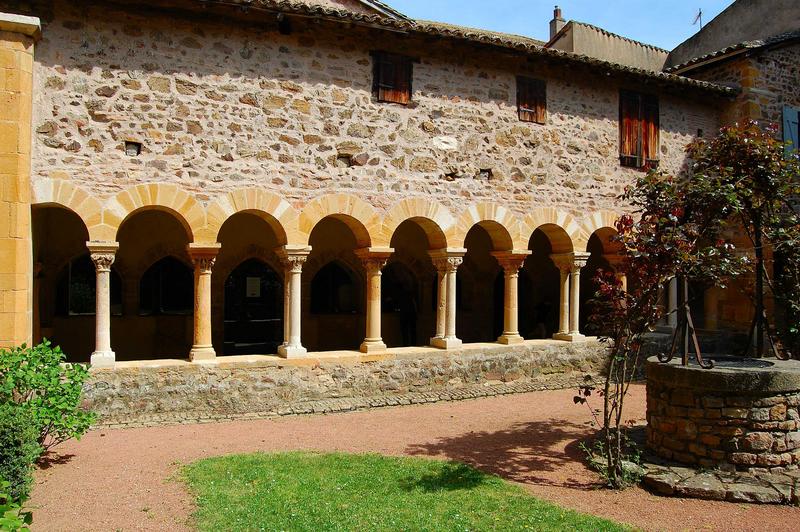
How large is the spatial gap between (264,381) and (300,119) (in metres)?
4.09

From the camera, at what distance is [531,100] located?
11844mm

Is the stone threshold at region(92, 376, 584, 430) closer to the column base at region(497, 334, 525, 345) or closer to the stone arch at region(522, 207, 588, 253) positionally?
the column base at region(497, 334, 525, 345)

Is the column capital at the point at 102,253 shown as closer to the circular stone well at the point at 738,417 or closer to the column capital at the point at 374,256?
the column capital at the point at 374,256

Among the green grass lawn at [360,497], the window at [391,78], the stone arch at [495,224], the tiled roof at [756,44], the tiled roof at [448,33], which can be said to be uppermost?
the tiled roof at [756,44]

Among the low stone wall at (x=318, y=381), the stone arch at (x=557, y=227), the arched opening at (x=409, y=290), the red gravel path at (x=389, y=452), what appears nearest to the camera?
the red gravel path at (x=389, y=452)

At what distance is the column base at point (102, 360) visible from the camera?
8469 millimetres

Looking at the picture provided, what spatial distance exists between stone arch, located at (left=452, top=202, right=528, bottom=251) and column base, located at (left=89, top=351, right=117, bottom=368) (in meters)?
5.75

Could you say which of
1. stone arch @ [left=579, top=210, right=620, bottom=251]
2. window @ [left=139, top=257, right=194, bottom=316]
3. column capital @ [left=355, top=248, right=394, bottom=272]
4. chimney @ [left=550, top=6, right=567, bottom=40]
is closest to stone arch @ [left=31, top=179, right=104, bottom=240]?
column capital @ [left=355, top=248, right=394, bottom=272]

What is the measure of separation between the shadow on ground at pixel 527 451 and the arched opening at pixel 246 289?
6610 mm

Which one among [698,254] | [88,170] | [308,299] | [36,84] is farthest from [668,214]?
[308,299]

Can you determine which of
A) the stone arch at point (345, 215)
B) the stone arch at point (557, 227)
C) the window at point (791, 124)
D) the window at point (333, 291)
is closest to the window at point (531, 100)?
the stone arch at point (557, 227)

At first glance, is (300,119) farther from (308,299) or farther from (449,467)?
(449,467)

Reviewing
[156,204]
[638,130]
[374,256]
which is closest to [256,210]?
[156,204]

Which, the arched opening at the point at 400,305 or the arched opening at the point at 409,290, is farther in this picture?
the arched opening at the point at 400,305
